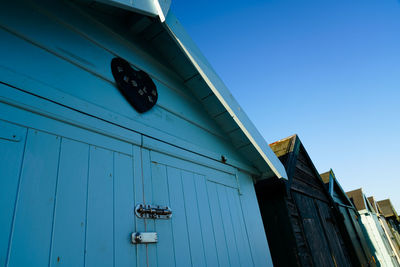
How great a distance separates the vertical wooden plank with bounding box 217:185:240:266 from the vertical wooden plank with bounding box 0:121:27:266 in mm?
1897

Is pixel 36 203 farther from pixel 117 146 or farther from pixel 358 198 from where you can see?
pixel 358 198

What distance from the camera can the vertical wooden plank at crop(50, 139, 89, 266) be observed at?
52.9 inches

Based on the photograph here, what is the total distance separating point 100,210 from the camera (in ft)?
5.26

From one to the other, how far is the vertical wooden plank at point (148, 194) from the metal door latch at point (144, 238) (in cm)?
4

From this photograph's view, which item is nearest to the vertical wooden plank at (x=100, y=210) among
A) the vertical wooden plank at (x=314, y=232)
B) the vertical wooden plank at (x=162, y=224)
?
the vertical wooden plank at (x=162, y=224)

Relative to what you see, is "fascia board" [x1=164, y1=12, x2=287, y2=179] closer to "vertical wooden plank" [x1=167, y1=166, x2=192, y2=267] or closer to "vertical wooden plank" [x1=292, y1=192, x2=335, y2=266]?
"vertical wooden plank" [x1=167, y1=166, x2=192, y2=267]

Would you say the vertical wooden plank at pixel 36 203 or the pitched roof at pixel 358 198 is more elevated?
the pitched roof at pixel 358 198

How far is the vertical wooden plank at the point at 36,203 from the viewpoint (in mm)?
1210

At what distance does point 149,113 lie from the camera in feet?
7.75

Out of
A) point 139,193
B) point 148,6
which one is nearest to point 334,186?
point 139,193

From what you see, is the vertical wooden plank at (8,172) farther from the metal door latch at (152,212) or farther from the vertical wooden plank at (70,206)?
the metal door latch at (152,212)

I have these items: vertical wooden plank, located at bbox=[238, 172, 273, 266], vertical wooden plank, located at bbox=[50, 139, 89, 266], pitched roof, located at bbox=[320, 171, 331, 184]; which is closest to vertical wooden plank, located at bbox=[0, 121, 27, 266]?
vertical wooden plank, located at bbox=[50, 139, 89, 266]

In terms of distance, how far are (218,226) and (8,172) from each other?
6.11 feet

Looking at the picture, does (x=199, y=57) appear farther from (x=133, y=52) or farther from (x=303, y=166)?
(x=303, y=166)
